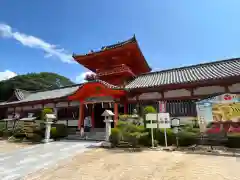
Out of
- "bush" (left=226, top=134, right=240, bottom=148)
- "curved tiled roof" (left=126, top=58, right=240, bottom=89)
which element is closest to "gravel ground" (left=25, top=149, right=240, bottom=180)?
"bush" (left=226, top=134, right=240, bottom=148)

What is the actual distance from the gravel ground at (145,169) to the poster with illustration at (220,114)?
2696 millimetres

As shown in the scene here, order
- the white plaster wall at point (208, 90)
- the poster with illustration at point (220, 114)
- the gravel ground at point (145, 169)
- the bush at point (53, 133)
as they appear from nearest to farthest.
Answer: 1. the gravel ground at point (145, 169)
2. the poster with illustration at point (220, 114)
3. the white plaster wall at point (208, 90)
4. the bush at point (53, 133)

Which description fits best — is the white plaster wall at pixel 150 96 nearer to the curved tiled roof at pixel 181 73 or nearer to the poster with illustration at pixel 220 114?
the curved tiled roof at pixel 181 73

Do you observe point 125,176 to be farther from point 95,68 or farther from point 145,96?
point 95,68

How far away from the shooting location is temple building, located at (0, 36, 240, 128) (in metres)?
10.8

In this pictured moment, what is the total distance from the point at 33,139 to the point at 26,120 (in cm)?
250

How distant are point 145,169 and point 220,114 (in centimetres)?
573

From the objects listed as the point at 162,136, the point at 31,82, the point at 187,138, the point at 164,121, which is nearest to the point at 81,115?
the point at 162,136

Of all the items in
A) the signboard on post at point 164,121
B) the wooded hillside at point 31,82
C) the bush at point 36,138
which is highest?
the wooded hillside at point 31,82

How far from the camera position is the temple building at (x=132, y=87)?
10.8 metres

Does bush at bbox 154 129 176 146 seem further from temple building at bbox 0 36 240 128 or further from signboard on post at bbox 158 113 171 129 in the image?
temple building at bbox 0 36 240 128

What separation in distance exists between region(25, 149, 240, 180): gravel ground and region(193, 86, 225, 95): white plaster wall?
5277mm

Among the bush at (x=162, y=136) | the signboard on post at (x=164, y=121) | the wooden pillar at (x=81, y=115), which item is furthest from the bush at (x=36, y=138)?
the signboard on post at (x=164, y=121)

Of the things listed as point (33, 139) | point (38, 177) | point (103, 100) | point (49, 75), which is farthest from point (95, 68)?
point (49, 75)
